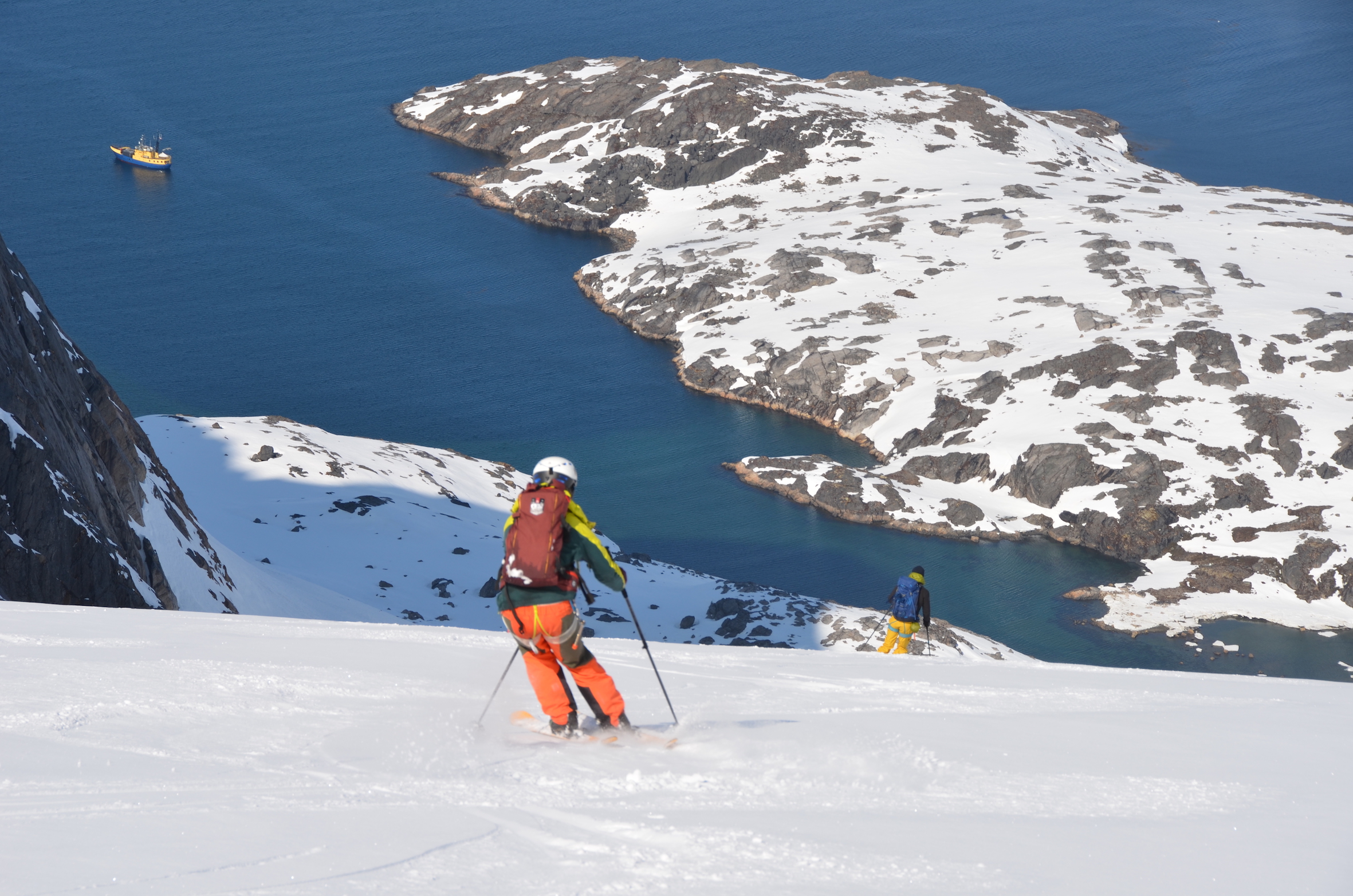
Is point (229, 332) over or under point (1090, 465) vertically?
under

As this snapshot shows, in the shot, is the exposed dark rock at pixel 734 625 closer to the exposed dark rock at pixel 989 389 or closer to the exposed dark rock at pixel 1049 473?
the exposed dark rock at pixel 1049 473

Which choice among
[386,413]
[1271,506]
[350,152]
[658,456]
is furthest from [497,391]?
[350,152]

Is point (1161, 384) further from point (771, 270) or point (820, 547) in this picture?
point (771, 270)

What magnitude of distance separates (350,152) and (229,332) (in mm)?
43313

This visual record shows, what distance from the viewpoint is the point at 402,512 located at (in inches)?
1804

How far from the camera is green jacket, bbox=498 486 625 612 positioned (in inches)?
384

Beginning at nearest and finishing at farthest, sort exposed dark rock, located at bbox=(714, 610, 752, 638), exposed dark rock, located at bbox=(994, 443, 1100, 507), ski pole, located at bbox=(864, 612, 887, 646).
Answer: ski pole, located at bbox=(864, 612, 887, 646)
exposed dark rock, located at bbox=(714, 610, 752, 638)
exposed dark rock, located at bbox=(994, 443, 1100, 507)

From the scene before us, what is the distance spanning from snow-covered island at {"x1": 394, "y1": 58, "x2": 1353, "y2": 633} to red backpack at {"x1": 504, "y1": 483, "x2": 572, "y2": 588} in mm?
48196

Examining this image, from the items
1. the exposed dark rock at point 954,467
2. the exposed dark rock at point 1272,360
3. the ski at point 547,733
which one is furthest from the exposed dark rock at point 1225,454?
the ski at point 547,733

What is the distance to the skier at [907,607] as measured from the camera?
902 inches

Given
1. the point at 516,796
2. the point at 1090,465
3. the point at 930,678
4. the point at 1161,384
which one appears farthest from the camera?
the point at 1161,384

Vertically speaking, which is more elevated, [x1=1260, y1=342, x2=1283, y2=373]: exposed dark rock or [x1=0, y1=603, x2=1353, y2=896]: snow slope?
[x1=1260, y1=342, x2=1283, y2=373]: exposed dark rock

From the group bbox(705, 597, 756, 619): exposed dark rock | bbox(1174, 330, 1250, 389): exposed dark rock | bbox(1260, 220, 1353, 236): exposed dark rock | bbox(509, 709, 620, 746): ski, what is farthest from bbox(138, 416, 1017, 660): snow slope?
bbox(1260, 220, 1353, 236): exposed dark rock

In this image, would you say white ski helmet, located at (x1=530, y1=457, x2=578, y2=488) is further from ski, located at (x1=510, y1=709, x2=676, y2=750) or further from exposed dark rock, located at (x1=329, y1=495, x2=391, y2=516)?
exposed dark rock, located at (x1=329, y1=495, x2=391, y2=516)
